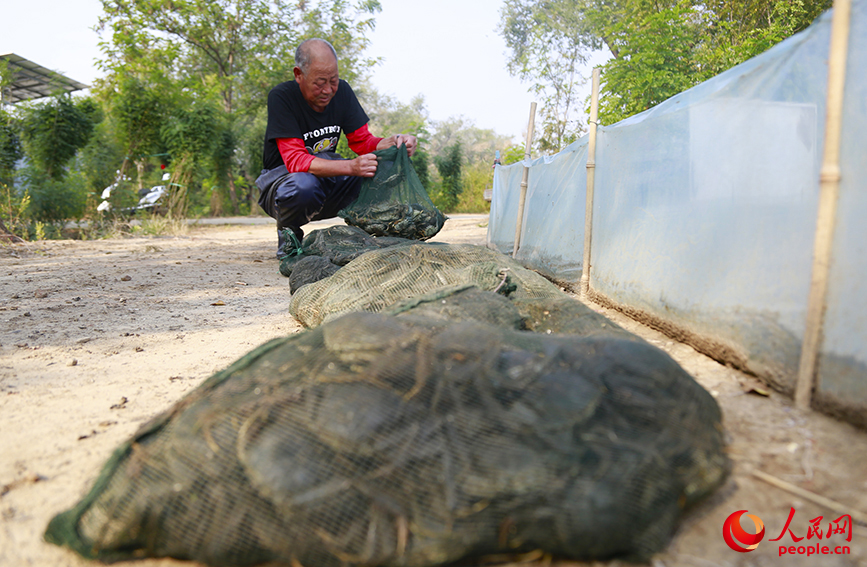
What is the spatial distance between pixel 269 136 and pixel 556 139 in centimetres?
1306

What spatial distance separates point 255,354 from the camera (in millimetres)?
1267

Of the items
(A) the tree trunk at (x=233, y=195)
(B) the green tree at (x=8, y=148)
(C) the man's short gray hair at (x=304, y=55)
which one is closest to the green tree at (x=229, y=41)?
(A) the tree trunk at (x=233, y=195)

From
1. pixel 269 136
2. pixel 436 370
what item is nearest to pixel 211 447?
pixel 436 370

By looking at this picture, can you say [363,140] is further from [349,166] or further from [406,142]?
[349,166]

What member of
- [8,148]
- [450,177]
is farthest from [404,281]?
[450,177]

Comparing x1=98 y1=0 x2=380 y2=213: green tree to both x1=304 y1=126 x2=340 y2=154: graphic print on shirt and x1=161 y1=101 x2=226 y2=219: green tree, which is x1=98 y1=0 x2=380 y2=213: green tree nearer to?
x1=161 y1=101 x2=226 y2=219: green tree

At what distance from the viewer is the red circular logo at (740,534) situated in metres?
1.02

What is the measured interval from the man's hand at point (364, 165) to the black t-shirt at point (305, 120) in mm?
534

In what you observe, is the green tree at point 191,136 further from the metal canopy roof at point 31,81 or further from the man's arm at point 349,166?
the man's arm at point 349,166

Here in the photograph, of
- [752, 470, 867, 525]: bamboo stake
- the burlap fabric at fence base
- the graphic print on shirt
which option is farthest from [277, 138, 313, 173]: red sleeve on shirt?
[752, 470, 867, 525]: bamboo stake

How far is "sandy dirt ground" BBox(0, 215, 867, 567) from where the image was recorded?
3.50ft

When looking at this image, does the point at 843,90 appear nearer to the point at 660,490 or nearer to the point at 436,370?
the point at 660,490

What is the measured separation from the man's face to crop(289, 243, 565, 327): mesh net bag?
188cm

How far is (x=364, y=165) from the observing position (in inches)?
143
